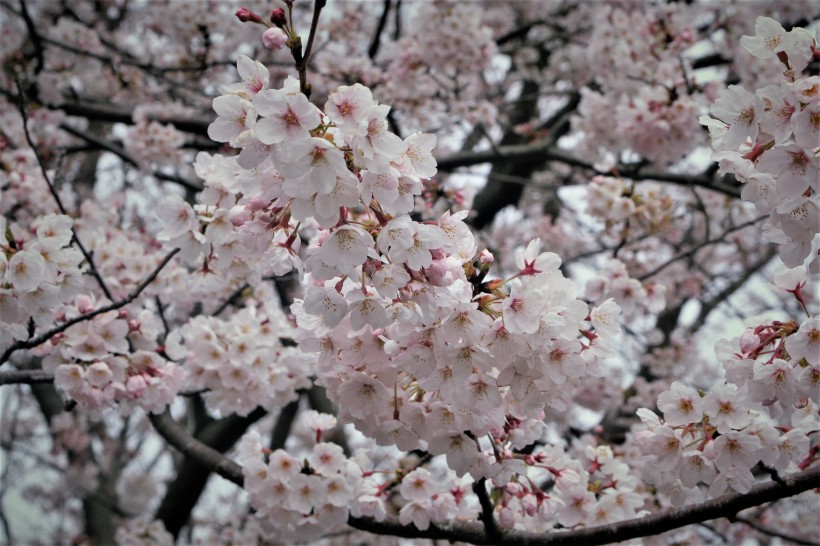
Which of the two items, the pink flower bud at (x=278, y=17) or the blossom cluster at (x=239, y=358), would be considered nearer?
the pink flower bud at (x=278, y=17)

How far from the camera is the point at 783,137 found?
1.29 meters

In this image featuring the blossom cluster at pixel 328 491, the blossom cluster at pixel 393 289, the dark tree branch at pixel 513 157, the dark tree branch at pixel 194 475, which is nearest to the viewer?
the blossom cluster at pixel 393 289

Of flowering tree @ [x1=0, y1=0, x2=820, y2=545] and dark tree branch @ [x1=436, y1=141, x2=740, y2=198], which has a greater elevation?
dark tree branch @ [x1=436, y1=141, x2=740, y2=198]

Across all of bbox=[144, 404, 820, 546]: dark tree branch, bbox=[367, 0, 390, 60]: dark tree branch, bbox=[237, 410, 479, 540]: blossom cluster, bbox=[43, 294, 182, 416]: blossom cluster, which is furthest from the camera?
bbox=[367, 0, 390, 60]: dark tree branch

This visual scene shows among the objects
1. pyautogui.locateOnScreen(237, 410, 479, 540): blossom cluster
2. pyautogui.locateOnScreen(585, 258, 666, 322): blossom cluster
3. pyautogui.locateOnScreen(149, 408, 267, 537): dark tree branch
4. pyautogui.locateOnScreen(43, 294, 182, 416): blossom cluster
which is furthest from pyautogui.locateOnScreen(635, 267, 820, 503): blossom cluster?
pyautogui.locateOnScreen(149, 408, 267, 537): dark tree branch

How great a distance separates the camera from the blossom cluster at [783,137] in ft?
4.16

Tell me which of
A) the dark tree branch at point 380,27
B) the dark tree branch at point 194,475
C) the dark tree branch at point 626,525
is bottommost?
the dark tree branch at point 626,525

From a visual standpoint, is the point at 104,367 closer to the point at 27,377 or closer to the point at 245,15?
the point at 27,377

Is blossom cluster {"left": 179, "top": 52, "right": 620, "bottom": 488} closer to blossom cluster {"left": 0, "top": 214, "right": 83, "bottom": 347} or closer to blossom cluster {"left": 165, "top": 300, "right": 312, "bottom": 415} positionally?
blossom cluster {"left": 0, "top": 214, "right": 83, "bottom": 347}

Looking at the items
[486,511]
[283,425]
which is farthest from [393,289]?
[283,425]

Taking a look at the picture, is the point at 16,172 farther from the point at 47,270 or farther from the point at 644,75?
the point at 644,75

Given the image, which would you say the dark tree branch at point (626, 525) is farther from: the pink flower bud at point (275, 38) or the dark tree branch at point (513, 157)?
the dark tree branch at point (513, 157)

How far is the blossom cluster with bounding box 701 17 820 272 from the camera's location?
127 centimetres

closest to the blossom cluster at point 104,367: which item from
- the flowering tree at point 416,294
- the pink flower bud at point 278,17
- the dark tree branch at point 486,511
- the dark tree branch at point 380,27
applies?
the flowering tree at point 416,294
